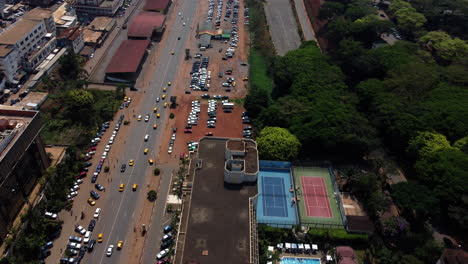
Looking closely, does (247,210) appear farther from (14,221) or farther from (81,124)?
(81,124)

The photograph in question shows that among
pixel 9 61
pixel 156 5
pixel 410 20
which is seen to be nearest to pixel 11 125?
pixel 9 61

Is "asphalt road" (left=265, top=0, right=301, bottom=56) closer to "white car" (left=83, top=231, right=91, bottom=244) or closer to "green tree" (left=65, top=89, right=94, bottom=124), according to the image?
"green tree" (left=65, top=89, right=94, bottom=124)

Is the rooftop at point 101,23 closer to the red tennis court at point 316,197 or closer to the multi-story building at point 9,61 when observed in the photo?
the multi-story building at point 9,61

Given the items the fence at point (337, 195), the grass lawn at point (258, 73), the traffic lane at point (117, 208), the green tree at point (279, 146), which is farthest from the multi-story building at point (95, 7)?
the fence at point (337, 195)

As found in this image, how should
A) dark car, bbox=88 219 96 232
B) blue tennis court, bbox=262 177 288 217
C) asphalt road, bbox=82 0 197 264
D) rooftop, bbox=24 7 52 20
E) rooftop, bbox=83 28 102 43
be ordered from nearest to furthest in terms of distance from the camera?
asphalt road, bbox=82 0 197 264, dark car, bbox=88 219 96 232, blue tennis court, bbox=262 177 288 217, rooftop, bbox=24 7 52 20, rooftop, bbox=83 28 102 43

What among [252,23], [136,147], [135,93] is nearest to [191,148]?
[136,147]

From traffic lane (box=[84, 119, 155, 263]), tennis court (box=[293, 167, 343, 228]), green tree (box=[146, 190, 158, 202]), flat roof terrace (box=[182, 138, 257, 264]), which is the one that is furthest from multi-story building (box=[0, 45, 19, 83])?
tennis court (box=[293, 167, 343, 228])
